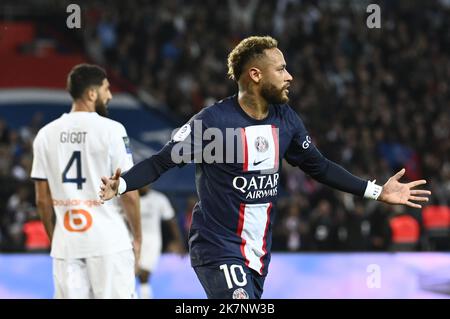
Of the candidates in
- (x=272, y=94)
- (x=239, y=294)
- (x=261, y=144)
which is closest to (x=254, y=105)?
(x=272, y=94)

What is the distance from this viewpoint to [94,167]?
6.34 meters

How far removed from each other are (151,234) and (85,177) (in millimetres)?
4207

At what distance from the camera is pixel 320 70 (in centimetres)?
1692

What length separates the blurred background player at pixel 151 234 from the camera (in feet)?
33.7

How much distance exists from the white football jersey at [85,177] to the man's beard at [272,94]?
1.33 m

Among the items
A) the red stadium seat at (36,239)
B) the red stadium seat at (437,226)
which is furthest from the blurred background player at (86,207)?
the red stadium seat at (437,226)

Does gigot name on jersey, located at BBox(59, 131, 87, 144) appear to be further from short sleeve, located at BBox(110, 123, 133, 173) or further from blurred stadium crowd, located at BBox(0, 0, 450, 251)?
blurred stadium crowd, located at BBox(0, 0, 450, 251)

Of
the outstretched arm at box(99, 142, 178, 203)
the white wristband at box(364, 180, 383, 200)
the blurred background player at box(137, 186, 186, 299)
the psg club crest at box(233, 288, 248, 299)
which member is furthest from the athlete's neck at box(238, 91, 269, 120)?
the blurred background player at box(137, 186, 186, 299)

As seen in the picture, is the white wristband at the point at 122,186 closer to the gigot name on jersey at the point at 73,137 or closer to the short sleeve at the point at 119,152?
the short sleeve at the point at 119,152

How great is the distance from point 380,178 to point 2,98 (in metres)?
5.90

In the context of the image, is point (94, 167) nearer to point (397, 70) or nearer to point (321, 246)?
point (321, 246)

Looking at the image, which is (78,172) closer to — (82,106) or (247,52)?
(82,106)
